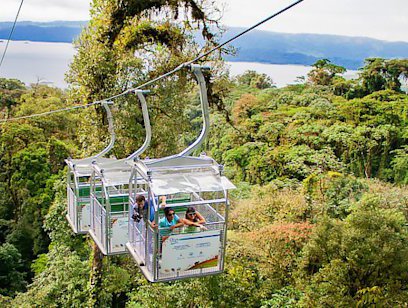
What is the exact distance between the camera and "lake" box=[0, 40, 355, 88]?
26.9 meters

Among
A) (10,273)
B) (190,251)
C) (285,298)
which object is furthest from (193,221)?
(10,273)

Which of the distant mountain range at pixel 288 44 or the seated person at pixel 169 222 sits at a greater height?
the distant mountain range at pixel 288 44

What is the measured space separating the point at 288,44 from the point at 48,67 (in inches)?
785

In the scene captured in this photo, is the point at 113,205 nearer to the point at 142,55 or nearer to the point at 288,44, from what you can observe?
the point at 142,55

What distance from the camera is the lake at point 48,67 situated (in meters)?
26.9

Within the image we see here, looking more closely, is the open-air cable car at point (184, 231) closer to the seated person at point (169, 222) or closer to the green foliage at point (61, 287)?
the seated person at point (169, 222)

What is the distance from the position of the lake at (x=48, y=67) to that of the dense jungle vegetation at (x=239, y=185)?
12.3ft

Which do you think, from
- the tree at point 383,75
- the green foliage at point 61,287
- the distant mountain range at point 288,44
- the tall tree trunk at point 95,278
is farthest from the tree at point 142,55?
the distant mountain range at point 288,44

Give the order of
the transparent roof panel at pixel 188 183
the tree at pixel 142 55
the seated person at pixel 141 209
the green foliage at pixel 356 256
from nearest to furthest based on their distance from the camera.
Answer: the transparent roof panel at pixel 188 183
the seated person at pixel 141 209
the green foliage at pixel 356 256
the tree at pixel 142 55

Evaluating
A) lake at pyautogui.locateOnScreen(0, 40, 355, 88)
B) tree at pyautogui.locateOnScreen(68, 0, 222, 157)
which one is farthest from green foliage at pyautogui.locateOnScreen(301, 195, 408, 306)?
lake at pyautogui.locateOnScreen(0, 40, 355, 88)

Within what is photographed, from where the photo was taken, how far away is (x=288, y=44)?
3850 cm

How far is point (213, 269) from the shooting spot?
15.1ft

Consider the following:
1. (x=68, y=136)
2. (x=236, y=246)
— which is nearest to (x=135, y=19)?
(x=236, y=246)

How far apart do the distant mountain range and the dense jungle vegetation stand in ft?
30.9
